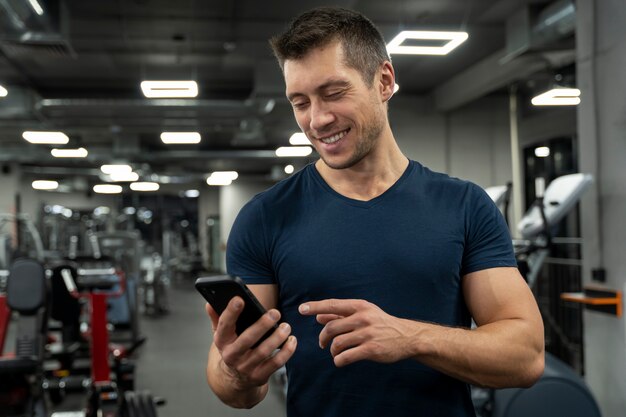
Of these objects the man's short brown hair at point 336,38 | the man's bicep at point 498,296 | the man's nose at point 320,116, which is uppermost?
the man's short brown hair at point 336,38

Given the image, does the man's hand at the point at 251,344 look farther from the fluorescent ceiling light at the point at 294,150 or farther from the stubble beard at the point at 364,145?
the fluorescent ceiling light at the point at 294,150

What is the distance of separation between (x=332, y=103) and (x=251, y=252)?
0.30 metres

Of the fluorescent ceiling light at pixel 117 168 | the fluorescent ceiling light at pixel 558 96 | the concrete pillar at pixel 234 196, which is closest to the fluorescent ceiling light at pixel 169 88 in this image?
the fluorescent ceiling light at pixel 558 96

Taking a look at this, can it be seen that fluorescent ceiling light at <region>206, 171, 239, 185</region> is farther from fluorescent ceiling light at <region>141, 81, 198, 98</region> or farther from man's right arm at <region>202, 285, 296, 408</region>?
man's right arm at <region>202, 285, 296, 408</region>

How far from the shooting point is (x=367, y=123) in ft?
3.96

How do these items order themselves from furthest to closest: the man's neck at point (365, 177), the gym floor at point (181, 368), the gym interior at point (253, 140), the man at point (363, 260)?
the gym floor at point (181, 368) < the gym interior at point (253, 140) < the man's neck at point (365, 177) < the man at point (363, 260)

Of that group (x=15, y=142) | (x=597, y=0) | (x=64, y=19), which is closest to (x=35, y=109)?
(x=64, y=19)

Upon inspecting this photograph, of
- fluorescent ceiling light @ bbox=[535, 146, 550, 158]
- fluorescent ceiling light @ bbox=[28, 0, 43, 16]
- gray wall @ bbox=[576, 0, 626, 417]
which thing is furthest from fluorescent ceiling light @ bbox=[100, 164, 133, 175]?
gray wall @ bbox=[576, 0, 626, 417]

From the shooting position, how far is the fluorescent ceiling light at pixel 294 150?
13.0 m

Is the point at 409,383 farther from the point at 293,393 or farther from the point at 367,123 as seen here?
the point at 367,123

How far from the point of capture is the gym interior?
12.1ft

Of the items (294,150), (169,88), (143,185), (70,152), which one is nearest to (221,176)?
(143,185)

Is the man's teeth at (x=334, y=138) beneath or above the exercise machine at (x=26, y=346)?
above

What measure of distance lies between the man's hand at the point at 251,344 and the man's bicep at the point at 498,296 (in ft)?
1.14
